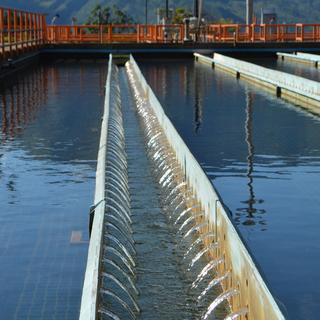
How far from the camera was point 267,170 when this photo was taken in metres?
15.0

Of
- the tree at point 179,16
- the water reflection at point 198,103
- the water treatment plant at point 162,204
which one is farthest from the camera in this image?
the tree at point 179,16

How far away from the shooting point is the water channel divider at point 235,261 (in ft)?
20.7

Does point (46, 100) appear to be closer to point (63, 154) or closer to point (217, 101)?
point (217, 101)

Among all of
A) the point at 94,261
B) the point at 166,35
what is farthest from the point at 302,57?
the point at 94,261

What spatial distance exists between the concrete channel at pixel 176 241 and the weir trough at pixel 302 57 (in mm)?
29496

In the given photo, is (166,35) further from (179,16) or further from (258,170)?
(179,16)

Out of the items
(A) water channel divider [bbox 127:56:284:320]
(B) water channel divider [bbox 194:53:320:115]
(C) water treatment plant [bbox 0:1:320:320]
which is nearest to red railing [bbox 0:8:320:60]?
(B) water channel divider [bbox 194:53:320:115]

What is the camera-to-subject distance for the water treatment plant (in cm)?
823

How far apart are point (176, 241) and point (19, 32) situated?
36.3 m

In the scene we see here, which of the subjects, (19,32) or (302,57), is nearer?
(19,32)

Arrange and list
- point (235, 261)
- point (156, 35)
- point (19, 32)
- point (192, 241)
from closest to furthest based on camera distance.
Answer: point (235, 261), point (192, 241), point (19, 32), point (156, 35)

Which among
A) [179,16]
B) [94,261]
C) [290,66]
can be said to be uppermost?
[179,16]

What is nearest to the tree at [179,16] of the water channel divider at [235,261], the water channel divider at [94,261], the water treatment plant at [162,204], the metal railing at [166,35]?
the metal railing at [166,35]

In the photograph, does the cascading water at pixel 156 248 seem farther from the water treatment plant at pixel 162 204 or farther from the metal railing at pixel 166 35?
the metal railing at pixel 166 35
